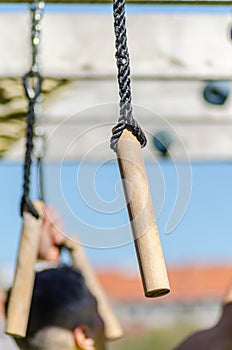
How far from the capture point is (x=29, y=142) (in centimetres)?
219

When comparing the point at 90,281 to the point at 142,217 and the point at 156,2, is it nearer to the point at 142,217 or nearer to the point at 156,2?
the point at 156,2

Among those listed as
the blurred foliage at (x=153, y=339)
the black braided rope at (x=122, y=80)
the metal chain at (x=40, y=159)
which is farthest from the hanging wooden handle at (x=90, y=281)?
the blurred foliage at (x=153, y=339)

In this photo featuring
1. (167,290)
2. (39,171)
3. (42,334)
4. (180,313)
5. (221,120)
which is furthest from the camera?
(180,313)

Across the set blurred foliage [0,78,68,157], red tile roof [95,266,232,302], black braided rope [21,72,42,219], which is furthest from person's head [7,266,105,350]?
red tile roof [95,266,232,302]

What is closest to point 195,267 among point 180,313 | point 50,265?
point 180,313

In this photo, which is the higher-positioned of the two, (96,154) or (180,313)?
(180,313)

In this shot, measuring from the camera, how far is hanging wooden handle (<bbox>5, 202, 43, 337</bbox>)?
2.08 meters

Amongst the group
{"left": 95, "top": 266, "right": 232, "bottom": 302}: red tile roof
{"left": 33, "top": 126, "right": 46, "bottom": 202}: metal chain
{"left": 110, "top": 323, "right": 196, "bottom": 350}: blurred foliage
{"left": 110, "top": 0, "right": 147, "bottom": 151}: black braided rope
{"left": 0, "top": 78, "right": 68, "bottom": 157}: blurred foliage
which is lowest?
{"left": 110, "top": 0, "right": 147, "bottom": 151}: black braided rope

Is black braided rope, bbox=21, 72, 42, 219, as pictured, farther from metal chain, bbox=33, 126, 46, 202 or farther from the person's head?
the person's head

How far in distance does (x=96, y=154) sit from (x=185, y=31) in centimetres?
37

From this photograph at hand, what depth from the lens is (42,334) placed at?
2633 mm

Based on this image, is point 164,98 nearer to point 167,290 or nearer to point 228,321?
point 228,321

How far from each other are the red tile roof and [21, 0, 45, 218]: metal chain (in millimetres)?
15073

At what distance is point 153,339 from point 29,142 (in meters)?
15.2
